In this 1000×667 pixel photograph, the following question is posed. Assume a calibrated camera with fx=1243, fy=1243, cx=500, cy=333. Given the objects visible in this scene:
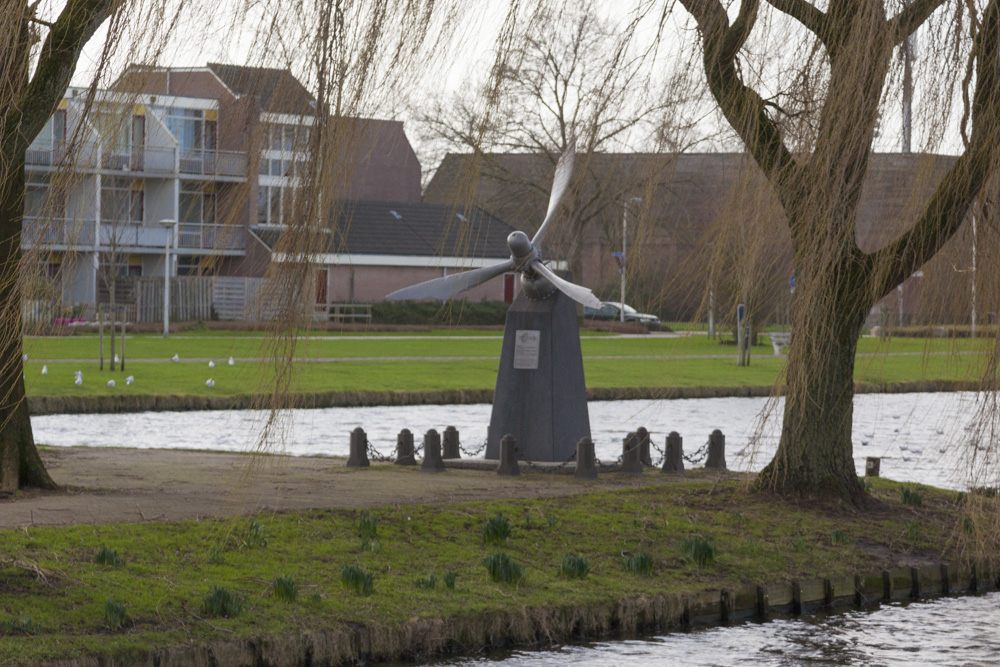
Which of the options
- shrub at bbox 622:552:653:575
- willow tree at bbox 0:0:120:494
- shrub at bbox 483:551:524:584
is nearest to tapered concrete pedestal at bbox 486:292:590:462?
shrub at bbox 622:552:653:575

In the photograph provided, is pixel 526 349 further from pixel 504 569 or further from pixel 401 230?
pixel 401 230

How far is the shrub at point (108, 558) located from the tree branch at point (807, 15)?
5772mm

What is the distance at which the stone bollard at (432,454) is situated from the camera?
14.0m

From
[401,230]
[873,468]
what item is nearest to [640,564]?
[873,468]

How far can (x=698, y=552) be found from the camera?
31.6ft

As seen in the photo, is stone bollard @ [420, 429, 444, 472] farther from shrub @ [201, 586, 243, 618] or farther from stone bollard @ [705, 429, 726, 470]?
shrub @ [201, 586, 243, 618]

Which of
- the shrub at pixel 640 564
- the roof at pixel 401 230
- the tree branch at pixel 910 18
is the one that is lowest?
the shrub at pixel 640 564

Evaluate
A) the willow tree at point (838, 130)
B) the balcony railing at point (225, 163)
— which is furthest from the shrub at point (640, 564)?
the balcony railing at point (225, 163)

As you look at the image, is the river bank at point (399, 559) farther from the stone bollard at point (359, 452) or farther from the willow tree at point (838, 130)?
the willow tree at point (838, 130)

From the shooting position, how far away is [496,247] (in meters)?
54.8

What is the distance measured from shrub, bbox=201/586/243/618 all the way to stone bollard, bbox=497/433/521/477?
6.46 meters

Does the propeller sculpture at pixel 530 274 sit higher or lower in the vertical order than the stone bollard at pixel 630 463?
higher

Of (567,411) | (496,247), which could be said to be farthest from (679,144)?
(496,247)

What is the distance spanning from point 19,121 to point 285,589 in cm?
319
